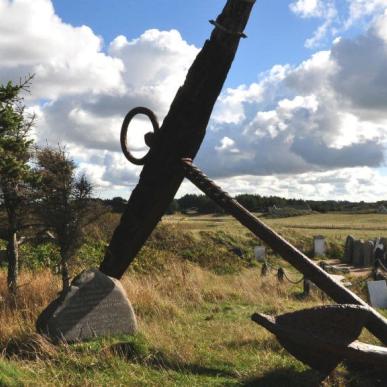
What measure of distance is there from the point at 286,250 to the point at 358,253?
1599 centimetres

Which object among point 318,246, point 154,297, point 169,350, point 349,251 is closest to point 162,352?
point 169,350

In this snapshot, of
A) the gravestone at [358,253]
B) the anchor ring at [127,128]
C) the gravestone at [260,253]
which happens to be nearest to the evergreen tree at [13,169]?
the anchor ring at [127,128]

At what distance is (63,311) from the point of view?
588 cm

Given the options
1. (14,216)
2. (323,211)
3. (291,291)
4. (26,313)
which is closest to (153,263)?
(291,291)

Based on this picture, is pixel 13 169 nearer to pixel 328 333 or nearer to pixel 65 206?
pixel 65 206

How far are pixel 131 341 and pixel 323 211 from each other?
151 feet

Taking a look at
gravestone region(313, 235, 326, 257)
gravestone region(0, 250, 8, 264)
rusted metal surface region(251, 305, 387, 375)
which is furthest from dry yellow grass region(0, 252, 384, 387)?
gravestone region(313, 235, 326, 257)

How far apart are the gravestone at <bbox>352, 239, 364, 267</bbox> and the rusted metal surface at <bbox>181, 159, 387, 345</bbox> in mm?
15211

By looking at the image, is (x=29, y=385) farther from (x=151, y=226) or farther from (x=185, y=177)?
(x=185, y=177)

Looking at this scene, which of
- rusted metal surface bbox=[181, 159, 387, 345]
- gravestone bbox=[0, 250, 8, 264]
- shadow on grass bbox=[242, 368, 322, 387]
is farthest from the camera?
gravestone bbox=[0, 250, 8, 264]

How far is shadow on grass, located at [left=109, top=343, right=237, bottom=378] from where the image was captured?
515 cm

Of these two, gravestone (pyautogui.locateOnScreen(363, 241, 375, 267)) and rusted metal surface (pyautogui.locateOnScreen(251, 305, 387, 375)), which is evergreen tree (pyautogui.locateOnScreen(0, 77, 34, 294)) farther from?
gravestone (pyautogui.locateOnScreen(363, 241, 375, 267))

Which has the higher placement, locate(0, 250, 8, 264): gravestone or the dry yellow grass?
locate(0, 250, 8, 264): gravestone

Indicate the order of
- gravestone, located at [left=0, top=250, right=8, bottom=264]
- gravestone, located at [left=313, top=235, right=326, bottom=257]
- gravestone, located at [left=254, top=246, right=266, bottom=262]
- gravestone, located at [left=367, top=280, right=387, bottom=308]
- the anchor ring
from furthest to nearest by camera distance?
gravestone, located at [left=313, top=235, right=326, bottom=257] → gravestone, located at [left=254, top=246, right=266, bottom=262] → gravestone, located at [left=0, top=250, right=8, bottom=264] → gravestone, located at [left=367, top=280, right=387, bottom=308] → the anchor ring
